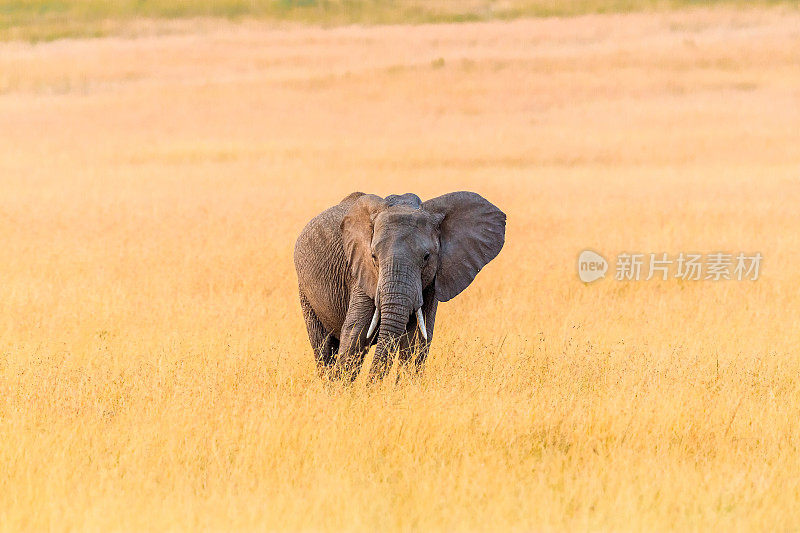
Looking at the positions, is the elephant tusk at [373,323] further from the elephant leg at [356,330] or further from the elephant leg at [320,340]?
the elephant leg at [320,340]

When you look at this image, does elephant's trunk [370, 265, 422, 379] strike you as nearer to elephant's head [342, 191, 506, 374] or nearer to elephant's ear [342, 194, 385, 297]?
elephant's head [342, 191, 506, 374]

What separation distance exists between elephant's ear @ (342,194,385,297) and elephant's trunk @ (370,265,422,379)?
14.9 inches

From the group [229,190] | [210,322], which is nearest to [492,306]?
[210,322]

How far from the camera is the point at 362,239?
345 inches

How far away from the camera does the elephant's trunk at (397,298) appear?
320 inches

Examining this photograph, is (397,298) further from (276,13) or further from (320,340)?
(276,13)

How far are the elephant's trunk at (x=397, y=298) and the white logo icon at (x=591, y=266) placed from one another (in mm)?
6793

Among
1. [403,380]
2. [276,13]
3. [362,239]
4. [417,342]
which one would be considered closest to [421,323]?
[417,342]

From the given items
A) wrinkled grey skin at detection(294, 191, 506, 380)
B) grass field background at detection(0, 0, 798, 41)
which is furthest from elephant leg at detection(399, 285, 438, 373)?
grass field background at detection(0, 0, 798, 41)

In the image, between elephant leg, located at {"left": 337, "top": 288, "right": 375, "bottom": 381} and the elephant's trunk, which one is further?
elephant leg, located at {"left": 337, "top": 288, "right": 375, "bottom": 381}

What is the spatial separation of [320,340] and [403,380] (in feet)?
5.21

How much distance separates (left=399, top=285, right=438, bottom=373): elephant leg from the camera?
338 inches

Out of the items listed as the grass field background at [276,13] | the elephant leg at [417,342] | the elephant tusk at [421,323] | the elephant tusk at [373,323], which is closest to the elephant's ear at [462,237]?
the elephant leg at [417,342]

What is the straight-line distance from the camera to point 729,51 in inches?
2464
